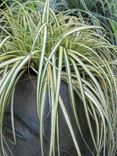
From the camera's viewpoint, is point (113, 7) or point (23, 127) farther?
point (113, 7)

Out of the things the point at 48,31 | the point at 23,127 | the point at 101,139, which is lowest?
the point at 101,139

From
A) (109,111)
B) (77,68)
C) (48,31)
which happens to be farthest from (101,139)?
(48,31)

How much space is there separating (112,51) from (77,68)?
298 mm

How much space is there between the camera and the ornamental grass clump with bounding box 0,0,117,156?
98 centimetres

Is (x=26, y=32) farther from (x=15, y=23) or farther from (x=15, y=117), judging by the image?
(x=15, y=117)

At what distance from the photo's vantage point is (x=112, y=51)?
1313 millimetres

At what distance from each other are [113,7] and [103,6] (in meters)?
0.07

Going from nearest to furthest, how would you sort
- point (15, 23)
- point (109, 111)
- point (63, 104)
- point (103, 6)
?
point (63, 104), point (109, 111), point (15, 23), point (103, 6)

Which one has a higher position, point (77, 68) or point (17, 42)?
point (17, 42)

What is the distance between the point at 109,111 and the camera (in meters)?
1.09

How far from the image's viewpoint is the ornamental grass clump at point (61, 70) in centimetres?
98

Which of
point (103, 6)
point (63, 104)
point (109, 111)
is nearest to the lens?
point (63, 104)

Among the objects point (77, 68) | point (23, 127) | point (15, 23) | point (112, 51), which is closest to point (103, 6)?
point (112, 51)

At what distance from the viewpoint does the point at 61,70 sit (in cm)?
102
